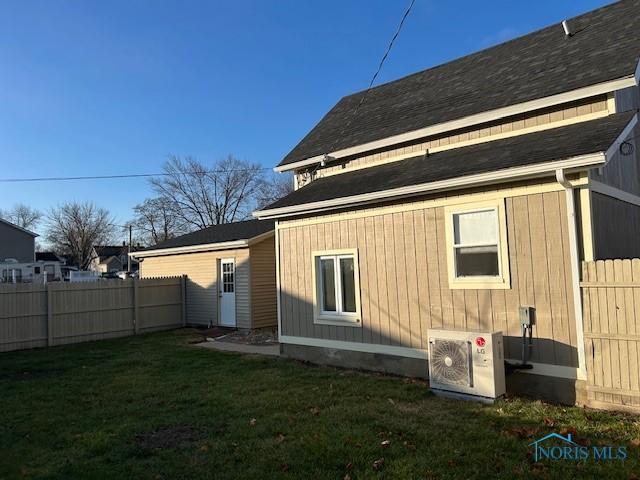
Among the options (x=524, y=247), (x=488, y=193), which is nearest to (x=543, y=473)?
(x=524, y=247)

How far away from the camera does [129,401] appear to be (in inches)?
291

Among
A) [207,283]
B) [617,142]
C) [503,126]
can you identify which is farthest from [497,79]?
[207,283]

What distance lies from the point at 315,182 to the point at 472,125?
3804 mm

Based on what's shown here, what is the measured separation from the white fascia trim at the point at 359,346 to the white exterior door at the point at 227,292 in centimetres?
584

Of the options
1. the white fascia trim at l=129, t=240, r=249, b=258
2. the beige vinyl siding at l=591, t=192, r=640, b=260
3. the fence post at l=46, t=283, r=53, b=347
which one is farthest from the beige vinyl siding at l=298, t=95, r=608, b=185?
the fence post at l=46, t=283, r=53, b=347

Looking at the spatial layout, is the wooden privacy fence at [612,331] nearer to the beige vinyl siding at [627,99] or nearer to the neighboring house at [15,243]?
the beige vinyl siding at [627,99]

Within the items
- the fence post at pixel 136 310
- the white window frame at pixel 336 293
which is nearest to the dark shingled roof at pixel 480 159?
the white window frame at pixel 336 293

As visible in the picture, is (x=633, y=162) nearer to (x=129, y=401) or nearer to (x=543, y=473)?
(x=543, y=473)

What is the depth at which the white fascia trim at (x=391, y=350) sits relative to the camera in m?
6.58

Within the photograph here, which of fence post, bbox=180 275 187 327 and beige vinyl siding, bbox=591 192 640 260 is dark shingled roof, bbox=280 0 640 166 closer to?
beige vinyl siding, bbox=591 192 640 260

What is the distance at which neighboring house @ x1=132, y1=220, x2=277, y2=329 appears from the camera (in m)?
15.6

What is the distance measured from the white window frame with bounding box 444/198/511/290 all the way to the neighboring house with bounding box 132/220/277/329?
868 cm

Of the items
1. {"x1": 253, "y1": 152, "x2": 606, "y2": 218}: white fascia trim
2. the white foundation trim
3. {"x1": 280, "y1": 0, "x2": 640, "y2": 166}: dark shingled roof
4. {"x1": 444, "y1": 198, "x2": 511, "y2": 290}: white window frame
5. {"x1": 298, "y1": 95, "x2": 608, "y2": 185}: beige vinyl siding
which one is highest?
{"x1": 280, "y1": 0, "x2": 640, "y2": 166}: dark shingled roof

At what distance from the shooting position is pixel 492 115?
8.40 m
